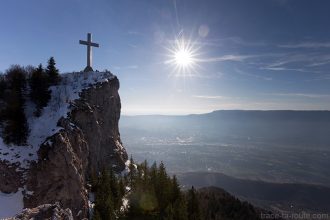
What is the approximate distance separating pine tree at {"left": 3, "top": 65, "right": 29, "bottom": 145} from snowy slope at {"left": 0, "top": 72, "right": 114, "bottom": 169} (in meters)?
0.87

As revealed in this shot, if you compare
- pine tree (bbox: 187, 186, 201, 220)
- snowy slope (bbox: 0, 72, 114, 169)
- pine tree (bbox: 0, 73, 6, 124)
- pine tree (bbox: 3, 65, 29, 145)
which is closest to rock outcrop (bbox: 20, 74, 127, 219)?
snowy slope (bbox: 0, 72, 114, 169)

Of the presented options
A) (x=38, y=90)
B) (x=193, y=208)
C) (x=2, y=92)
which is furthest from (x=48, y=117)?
(x=193, y=208)

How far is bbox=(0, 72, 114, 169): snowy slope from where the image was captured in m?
39.3

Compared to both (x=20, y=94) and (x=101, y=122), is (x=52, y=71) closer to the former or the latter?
(x=20, y=94)

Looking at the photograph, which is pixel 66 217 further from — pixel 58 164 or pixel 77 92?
pixel 77 92

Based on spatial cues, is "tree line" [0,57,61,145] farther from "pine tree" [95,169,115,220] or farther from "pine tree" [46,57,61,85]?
"pine tree" [95,169,115,220]

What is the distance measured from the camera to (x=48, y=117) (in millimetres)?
43875

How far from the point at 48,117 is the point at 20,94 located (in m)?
6.61

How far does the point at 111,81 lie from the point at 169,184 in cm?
2543

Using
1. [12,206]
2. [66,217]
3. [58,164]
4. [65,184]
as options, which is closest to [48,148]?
[58,164]

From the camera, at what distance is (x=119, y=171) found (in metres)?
67.2

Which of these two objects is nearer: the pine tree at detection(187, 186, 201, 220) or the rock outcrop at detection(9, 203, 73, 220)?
the rock outcrop at detection(9, 203, 73, 220)

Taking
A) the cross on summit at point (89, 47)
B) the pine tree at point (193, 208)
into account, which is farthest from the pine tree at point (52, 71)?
the pine tree at point (193, 208)

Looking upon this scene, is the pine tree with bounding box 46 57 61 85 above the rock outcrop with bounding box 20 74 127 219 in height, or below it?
above
